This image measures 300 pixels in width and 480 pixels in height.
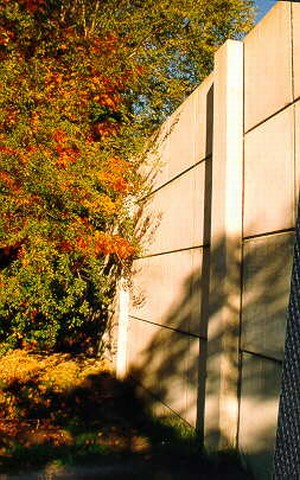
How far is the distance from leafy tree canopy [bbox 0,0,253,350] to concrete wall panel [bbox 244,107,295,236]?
3.43 meters

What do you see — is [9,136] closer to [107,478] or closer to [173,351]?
[173,351]

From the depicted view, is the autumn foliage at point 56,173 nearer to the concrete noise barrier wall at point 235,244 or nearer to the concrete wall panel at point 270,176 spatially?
the concrete noise barrier wall at point 235,244

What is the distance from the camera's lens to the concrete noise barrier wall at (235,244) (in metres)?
4.67

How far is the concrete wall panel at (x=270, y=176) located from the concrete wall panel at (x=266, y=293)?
178mm

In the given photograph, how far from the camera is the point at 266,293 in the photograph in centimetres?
487

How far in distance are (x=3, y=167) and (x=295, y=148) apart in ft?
15.8

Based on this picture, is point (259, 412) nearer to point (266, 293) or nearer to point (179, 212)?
point (266, 293)

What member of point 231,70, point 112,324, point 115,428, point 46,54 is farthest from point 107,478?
point 46,54

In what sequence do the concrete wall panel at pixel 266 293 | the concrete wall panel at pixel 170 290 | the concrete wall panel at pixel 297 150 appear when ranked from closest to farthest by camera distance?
the concrete wall panel at pixel 297 150
the concrete wall panel at pixel 266 293
the concrete wall panel at pixel 170 290

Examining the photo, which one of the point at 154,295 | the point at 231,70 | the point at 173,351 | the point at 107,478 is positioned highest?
the point at 231,70

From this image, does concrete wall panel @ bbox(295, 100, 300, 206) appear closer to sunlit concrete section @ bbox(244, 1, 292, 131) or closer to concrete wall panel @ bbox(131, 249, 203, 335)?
sunlit concrete section @ bbox(244, 1, 292, 131)

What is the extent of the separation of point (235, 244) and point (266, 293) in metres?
0.82

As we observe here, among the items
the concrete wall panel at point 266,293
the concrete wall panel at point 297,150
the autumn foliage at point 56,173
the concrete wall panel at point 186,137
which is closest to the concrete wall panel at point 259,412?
the concrete wall panel at point 266,293

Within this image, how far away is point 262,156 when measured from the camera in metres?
5.16
